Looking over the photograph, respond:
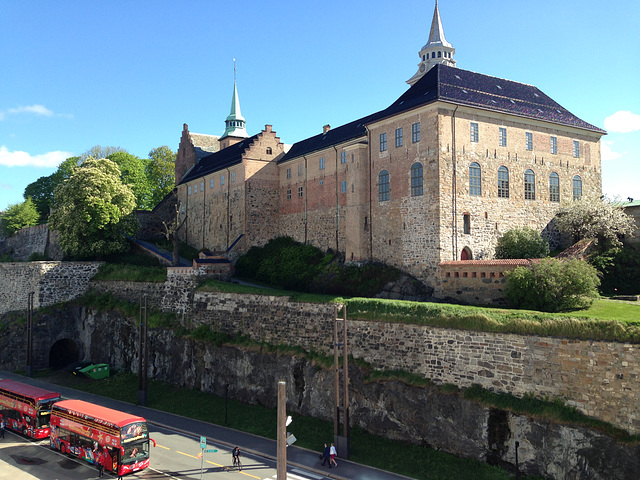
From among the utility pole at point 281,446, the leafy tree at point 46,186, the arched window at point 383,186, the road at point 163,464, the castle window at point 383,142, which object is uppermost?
the leafy tree at point 46,186

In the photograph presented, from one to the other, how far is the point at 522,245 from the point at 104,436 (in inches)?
1037

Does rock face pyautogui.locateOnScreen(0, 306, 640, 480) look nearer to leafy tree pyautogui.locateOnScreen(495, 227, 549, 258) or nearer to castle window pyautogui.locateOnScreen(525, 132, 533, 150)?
leafy tree pyautogui.locateOnScreen(495, 227, 549, 258)

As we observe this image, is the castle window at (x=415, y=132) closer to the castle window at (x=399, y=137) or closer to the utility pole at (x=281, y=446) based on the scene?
the castle window at (x=399, y=137)

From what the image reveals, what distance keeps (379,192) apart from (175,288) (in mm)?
17373

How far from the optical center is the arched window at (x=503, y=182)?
3516 cm

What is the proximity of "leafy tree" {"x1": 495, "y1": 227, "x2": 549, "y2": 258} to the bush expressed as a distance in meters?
7.06

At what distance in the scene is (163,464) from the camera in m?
24.5

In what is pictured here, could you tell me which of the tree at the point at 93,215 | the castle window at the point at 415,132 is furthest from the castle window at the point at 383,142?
the tree at the point at 93,215

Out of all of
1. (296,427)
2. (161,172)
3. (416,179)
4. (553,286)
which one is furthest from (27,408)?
(161,172)

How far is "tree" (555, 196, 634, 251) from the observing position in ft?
107

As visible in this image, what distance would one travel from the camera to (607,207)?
33.3 m

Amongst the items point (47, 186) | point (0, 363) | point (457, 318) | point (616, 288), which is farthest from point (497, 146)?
point (47, 186)

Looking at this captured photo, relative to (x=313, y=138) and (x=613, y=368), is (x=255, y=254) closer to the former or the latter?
(x=313, y=138)

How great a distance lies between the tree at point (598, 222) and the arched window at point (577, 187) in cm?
250
